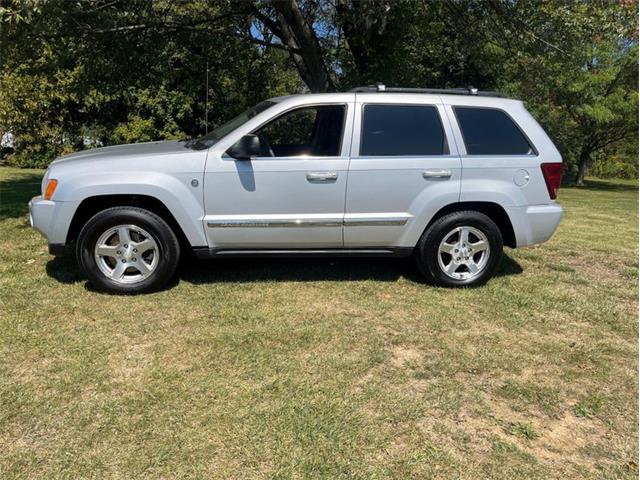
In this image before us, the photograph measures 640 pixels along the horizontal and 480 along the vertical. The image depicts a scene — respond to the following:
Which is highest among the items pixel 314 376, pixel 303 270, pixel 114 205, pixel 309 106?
pixel 309 106

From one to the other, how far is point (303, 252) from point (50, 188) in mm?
2267

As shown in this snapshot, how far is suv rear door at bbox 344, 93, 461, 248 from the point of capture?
4.66 meters

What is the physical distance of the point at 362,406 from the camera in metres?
2.95

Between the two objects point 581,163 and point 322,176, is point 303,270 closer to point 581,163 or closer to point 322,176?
point 322,176

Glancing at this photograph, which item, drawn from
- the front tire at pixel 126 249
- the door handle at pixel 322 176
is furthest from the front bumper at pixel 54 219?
the door handle at pixel 322 176

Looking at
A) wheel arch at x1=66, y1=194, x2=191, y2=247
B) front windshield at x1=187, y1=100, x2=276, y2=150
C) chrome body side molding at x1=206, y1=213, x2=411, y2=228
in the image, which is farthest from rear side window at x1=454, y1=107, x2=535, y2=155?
wheel arch at x1=66, y1=194, x2=191, y2=247

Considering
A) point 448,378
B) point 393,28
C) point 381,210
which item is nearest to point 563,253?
point 381,210

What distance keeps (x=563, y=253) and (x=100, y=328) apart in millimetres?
5476

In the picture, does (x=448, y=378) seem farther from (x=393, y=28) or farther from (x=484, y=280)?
(x=393, y=28)

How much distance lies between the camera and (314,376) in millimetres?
3248

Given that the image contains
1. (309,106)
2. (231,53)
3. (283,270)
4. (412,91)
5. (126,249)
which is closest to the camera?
(126,249)

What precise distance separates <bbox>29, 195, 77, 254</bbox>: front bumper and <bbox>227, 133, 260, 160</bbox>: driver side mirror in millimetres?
1427

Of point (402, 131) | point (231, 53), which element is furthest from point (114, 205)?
point (231, 53)

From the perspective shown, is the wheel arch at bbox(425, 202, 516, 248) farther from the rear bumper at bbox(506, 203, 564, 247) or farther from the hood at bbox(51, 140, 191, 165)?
the hood at bbox(51, 140, 191, 165)
